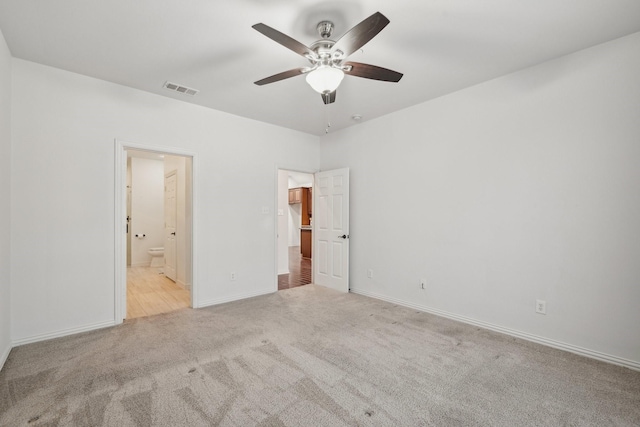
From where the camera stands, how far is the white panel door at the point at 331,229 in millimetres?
4823

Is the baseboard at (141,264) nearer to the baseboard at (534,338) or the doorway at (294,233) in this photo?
the doorway at (294,233)

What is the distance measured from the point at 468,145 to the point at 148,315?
4.44 m

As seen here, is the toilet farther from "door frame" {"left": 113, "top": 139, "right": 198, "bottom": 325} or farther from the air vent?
the air vent

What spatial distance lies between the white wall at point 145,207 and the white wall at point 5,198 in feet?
15.3

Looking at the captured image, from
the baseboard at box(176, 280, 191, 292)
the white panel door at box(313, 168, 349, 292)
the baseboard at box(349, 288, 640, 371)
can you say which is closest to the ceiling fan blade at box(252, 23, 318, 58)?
the white panel door at box(313, 168, 349, 292)

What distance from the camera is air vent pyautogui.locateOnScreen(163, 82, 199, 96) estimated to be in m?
3.37

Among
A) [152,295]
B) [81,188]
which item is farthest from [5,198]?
[152,295]

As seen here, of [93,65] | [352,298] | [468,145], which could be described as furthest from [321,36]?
[352,298]

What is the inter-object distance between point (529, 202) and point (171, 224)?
5730 millimetres

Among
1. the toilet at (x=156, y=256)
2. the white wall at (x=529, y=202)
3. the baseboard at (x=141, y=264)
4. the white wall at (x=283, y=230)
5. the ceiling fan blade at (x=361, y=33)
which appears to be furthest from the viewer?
the baseboard at (x=141, y=264)

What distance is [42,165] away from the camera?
2945mm

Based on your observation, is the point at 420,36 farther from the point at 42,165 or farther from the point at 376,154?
the point at 42,165

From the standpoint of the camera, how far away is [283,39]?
192 cm

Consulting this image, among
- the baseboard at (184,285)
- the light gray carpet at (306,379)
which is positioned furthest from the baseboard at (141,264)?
the light gray carpet at (306,379)
